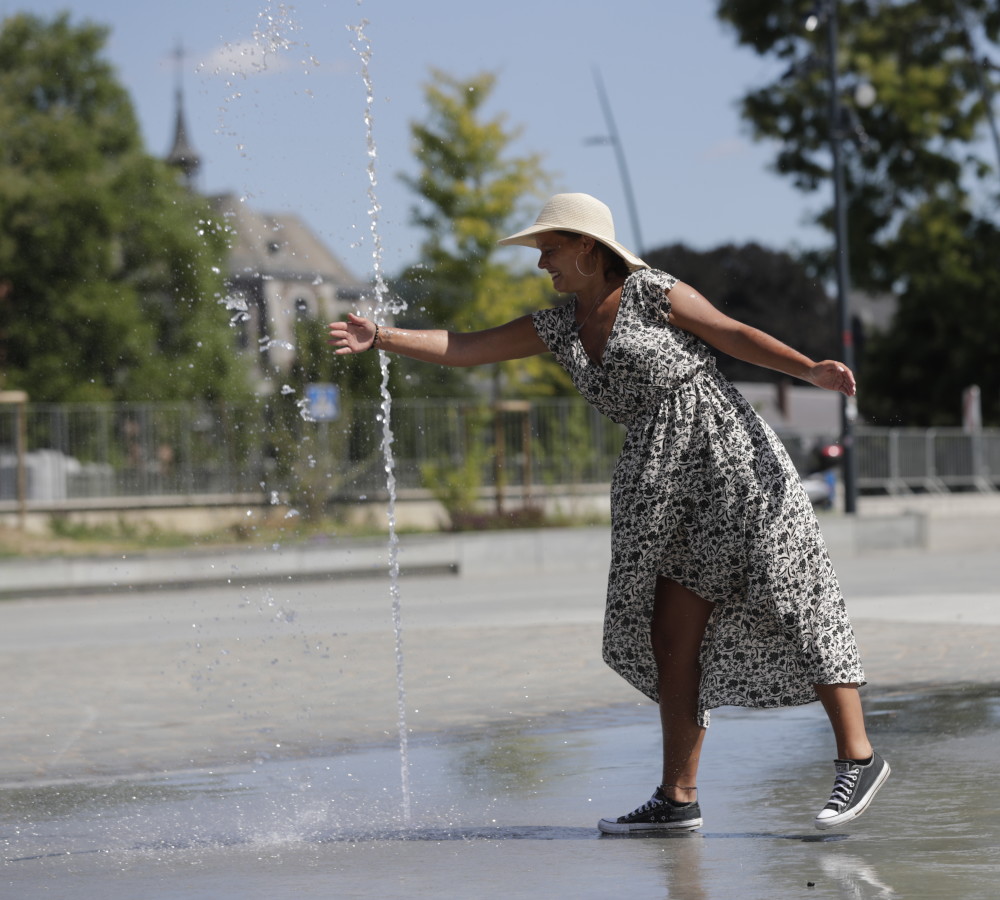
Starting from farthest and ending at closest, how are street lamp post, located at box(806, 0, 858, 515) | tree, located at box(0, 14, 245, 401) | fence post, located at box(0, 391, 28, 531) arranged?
tree, located at box(0, 14, 245, 401)
street lamp post, located at box(806, 0, 858, 515)
fence post, located at box(0, 391, 28, 531)

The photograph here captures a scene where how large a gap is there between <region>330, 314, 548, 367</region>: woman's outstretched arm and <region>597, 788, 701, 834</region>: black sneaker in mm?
1402

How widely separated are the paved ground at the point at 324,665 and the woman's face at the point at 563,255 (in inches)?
108

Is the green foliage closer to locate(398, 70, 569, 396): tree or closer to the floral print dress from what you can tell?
locate(398, 70, 569, 396): tree

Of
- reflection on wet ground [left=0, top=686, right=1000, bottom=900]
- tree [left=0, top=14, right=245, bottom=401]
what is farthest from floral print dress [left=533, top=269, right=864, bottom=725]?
tree [left=0, top=14, right=245, bottom=401]

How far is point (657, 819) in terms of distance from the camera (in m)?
4.95

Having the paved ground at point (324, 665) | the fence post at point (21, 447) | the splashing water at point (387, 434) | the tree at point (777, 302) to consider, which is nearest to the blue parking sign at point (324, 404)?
the fence post at point (21, 447)

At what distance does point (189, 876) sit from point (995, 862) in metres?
2.07

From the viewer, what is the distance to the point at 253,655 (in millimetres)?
11133

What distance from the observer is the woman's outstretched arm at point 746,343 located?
4.79 meters

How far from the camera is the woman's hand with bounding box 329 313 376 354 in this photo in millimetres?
5246

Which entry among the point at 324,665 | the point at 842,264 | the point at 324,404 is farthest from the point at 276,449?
the point at 324,665

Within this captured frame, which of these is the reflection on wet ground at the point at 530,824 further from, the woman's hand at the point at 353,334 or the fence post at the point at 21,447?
the fence post at the point at 21,447

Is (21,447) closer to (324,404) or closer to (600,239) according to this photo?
(324,404)

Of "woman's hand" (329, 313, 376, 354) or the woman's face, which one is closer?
the woman's face
